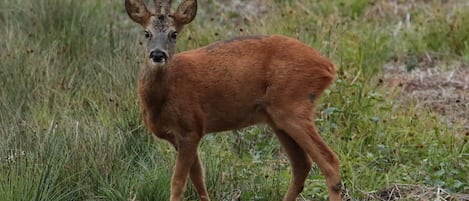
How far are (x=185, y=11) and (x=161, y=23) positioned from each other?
7.5 inches

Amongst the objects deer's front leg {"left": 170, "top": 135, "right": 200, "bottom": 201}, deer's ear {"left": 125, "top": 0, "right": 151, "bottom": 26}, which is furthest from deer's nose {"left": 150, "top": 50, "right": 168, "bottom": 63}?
deer's front leg {"left": 170, "top": 135, "right": 200, "bottom": 201}

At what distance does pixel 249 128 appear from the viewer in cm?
847

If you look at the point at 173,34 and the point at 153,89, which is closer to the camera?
the point at 173,34

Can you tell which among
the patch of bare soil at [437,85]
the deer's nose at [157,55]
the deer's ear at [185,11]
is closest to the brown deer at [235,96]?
the deer's ear at [185,11]

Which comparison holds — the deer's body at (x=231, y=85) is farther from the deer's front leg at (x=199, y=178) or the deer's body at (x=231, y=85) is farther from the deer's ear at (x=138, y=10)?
the deer's ear at (x=138, y=10)

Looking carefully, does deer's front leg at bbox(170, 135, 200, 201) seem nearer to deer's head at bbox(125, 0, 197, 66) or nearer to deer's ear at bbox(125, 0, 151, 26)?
deer's head at bbox(125, 0, 197, 66)

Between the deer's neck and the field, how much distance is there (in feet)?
1.70

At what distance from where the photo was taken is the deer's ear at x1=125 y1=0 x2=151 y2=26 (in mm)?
6445

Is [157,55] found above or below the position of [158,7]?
below

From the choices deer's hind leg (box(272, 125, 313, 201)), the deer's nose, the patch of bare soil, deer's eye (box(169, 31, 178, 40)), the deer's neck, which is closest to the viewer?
the deer's nose

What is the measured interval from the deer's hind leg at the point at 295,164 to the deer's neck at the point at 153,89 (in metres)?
0.80

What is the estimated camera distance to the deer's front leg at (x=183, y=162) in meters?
6.61

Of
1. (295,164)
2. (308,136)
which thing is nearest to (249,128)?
(295,164)

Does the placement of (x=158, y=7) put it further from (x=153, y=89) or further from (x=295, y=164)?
(x=295, y=164)
